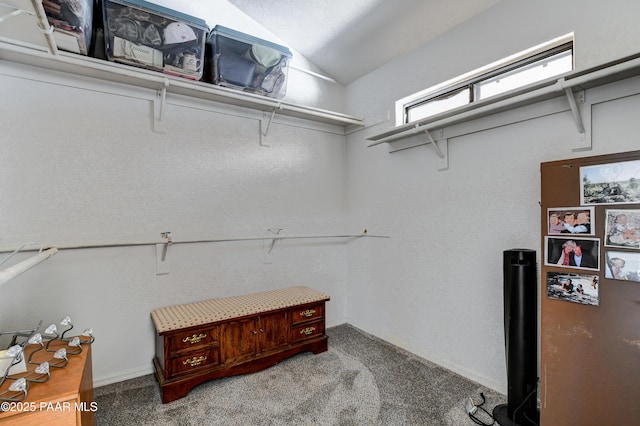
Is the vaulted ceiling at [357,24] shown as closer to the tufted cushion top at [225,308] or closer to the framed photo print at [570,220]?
the framed photo print at [570,220]

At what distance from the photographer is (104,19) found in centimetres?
207

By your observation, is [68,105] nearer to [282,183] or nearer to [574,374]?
[282,183]

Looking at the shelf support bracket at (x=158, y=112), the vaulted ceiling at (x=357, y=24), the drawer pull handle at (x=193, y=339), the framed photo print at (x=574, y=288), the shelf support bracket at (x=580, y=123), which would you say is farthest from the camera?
the shelf support bracket at (x=158, y=112)

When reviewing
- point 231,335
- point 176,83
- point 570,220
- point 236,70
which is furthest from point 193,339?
point 570,220

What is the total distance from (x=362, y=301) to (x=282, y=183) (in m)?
1.56

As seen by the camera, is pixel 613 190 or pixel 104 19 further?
pixel 104 19

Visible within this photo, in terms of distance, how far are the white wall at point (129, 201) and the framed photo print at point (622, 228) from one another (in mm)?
2433

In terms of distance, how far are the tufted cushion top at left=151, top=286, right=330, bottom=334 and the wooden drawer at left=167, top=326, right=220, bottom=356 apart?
8 cm

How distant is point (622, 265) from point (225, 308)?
96.9 inches

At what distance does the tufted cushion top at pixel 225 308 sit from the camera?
7.22 feet

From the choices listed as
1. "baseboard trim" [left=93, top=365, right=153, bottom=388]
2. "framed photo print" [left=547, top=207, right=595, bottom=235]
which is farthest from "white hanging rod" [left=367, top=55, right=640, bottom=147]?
"baseboard trim" [left=93, top=365, right=153, bottom=388]

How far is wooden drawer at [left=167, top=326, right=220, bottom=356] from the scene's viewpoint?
2139 millimetres

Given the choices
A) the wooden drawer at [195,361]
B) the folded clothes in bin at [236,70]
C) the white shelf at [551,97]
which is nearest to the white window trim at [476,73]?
the white shelf at [551,97]

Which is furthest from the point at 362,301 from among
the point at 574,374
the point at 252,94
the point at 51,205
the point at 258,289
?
the point at 51,205
